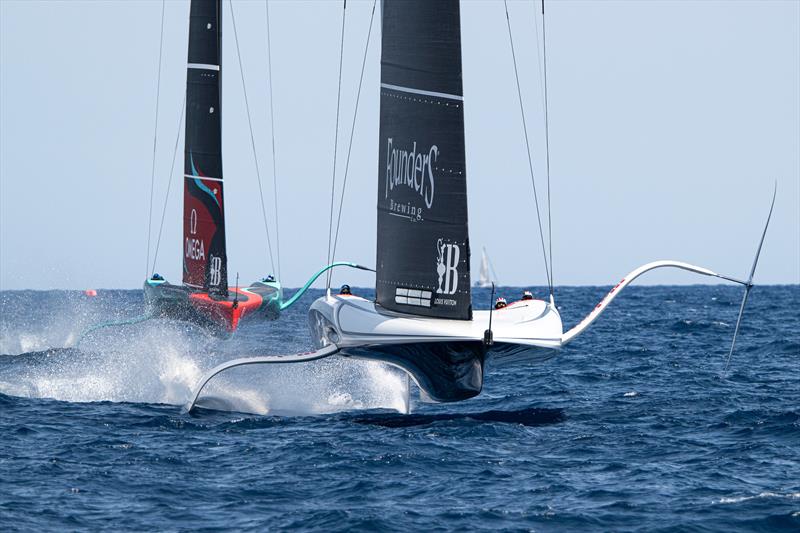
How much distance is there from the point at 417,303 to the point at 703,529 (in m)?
5.75

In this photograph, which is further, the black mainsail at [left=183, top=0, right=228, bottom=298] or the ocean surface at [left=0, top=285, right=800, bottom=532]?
the black mainsail at [left=183, top=0, right=228, bottom=298]

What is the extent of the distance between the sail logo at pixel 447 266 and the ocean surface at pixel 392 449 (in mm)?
1829

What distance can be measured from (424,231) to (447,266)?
1.79ft

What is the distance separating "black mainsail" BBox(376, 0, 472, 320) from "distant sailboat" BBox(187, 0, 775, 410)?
0.04 ft

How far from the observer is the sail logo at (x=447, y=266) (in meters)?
14.2

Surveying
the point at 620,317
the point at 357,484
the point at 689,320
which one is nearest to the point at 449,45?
the point at 357,484

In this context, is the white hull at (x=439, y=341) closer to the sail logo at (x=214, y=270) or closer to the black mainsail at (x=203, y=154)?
the sail logo at (x=214, y=270)

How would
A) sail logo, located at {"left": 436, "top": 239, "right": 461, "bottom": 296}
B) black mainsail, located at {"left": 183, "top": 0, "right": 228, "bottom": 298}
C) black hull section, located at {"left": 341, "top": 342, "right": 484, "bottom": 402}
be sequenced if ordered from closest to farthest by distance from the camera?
1. black hull section, located at {"left": 341, "top": 342, "right": 484, "bottom": 402}
2. sail logo, located at {"left": 436, "top": 239, "right": 461, "bottom": 296}
3. black mainsail, located at {"left": 183, "top": 0, "right": 228, "bottom": 298}

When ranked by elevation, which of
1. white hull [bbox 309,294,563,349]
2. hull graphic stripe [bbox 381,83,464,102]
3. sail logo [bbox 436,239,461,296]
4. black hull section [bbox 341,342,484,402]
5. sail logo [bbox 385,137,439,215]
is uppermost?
hull graphic stripe [bbox 381,83,464,102]

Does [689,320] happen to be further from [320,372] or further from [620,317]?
[320,372]

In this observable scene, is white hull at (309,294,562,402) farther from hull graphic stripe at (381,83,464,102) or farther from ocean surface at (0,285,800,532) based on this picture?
hull graphic stripe at (381,83,464,102)

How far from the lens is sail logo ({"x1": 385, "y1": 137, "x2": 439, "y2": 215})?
554 inches

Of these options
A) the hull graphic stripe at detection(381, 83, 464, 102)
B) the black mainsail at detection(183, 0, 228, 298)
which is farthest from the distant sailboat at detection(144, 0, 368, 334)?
the hull graphic stripe at detection(381, 83, 464, 102)

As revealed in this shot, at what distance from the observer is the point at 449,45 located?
14.0 meters
